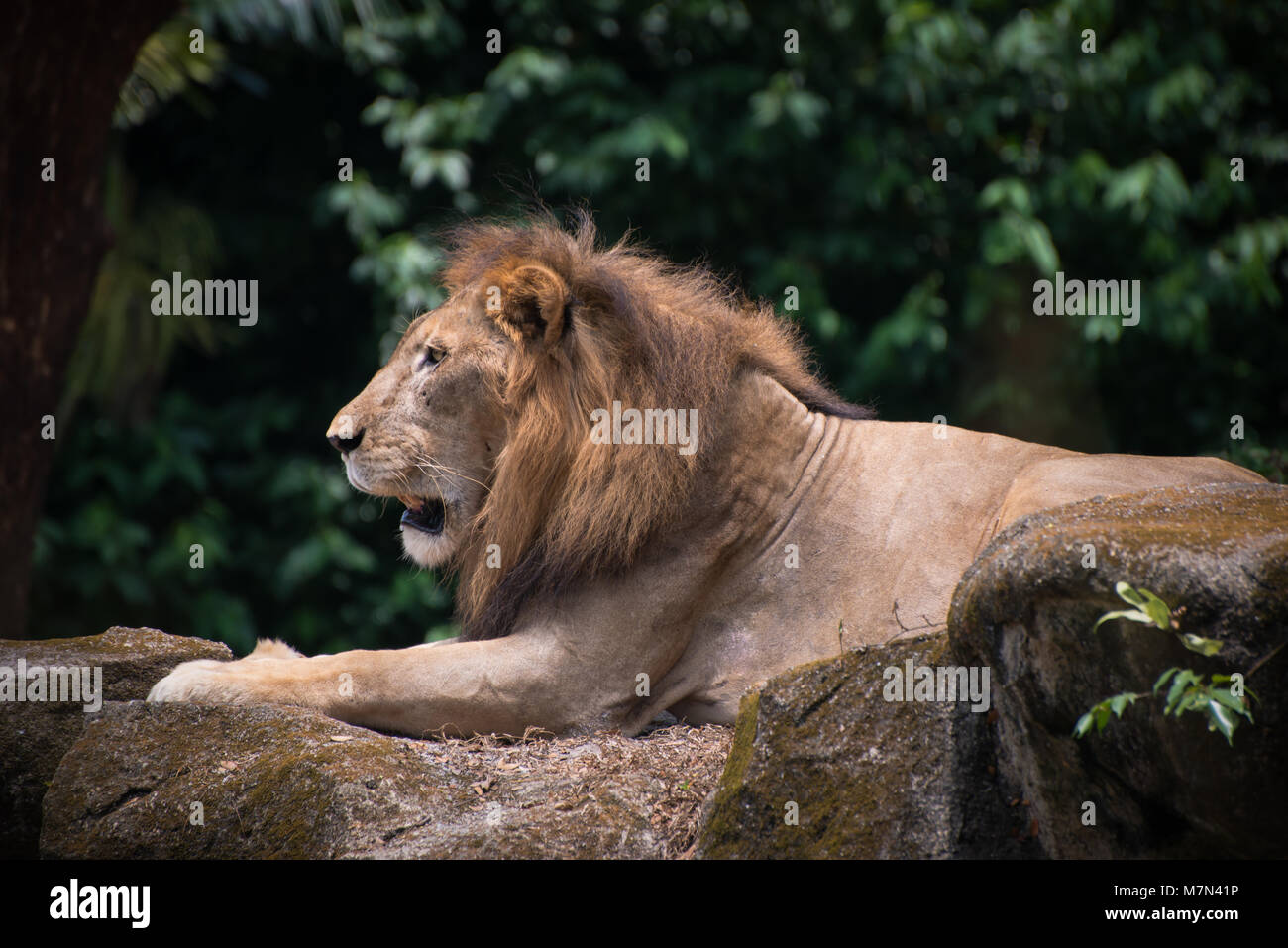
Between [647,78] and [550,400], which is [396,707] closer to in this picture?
[550,400]

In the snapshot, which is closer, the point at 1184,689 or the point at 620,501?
the point at 1184,689

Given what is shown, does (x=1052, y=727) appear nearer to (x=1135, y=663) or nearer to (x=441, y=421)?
(x=1135, y=663)

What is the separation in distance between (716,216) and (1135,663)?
7.66 meters

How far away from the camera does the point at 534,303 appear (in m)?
3.94

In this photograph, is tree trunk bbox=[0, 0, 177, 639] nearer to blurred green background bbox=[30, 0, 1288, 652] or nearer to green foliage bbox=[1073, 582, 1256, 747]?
blurred green background bbox=[30, 0, 1288, 652]

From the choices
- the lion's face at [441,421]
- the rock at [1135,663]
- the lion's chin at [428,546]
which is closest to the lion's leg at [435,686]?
the lion's chin at [428,546]

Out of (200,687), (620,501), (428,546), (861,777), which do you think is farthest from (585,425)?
(861,777)

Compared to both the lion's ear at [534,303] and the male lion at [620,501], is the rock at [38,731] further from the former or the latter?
the lion's ear at [534,303]

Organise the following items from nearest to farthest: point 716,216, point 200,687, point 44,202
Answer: point 200,687 → point 44,202 → point 716,216

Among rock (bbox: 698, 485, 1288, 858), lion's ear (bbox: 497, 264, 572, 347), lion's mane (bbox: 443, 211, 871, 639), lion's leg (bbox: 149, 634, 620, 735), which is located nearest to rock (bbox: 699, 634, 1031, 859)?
rock (bbox: 698, 485, 1288, 858)

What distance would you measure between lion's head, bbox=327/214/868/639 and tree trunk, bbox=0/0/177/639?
2.83 meters

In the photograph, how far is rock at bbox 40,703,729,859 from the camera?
3.00 meters

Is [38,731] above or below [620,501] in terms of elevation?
below

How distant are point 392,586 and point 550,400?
20.1 ft
